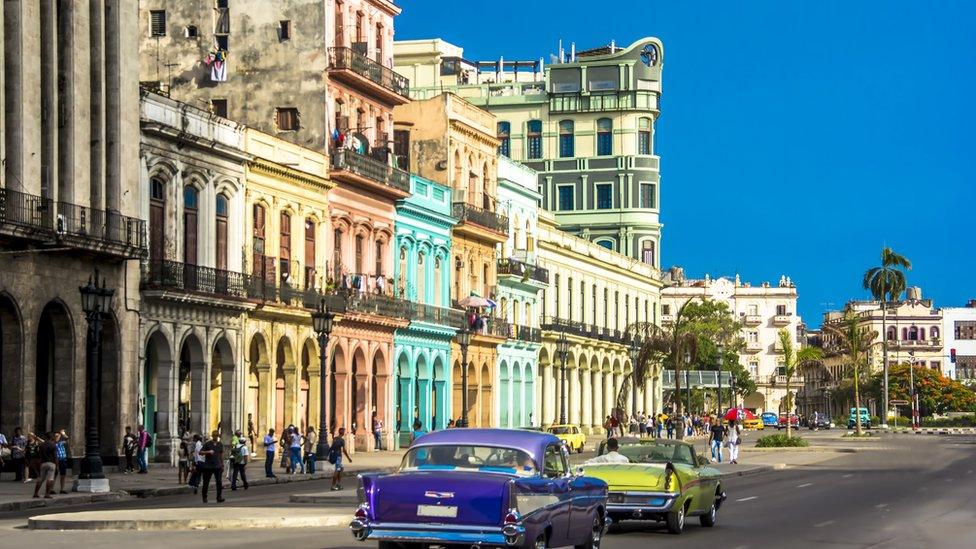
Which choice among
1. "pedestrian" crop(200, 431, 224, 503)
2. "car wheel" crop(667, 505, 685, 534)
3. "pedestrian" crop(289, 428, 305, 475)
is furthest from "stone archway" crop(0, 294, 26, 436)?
"car wheel" crop(667, 505, 685, 534)

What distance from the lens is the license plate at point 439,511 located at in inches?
721

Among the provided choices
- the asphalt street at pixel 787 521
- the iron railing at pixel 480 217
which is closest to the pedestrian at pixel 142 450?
the asphalt street at pixel 787 521

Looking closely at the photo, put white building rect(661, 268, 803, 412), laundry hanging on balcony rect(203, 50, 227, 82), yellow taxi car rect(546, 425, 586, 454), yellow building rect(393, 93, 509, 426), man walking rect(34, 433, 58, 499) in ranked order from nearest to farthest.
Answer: man walking rect(34, 433, 58, 499), laundry hanging on balcony rect(203, 50, 227, 82), yellow taxi car rect(546, 425, 586, 454), yellow building rect(393, 93, 509, 426), white building rect(661, 268, 803, 412)

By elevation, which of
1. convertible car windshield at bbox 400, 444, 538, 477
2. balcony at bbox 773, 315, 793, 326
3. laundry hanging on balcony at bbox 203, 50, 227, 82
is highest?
laundry hanging on balcony at bbox 203, 50, 227, 82

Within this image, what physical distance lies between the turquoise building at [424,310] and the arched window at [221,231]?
1563cm

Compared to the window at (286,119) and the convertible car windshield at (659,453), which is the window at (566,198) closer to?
the window at (286,119)

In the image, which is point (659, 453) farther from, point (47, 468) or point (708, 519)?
point (47, 468)

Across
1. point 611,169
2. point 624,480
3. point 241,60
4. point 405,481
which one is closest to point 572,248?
point 611,169

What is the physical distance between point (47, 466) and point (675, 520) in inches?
572

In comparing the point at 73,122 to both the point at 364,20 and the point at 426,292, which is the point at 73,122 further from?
the point at 426,292

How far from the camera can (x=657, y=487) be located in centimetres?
2620

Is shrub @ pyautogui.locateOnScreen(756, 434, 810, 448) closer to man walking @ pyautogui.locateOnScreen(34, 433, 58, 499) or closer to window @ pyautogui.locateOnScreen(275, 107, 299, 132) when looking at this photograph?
window @ pyautogui.locateOnScreen(275, 107, 299, 132)

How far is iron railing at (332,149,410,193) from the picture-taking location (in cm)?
6581

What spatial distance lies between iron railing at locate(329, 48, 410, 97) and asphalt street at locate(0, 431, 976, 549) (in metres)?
24.2
